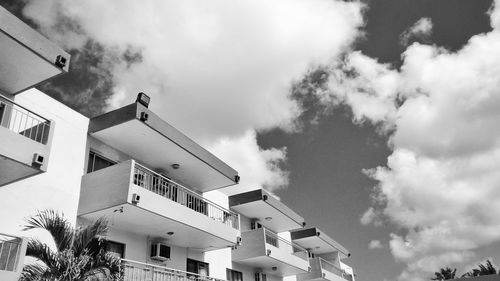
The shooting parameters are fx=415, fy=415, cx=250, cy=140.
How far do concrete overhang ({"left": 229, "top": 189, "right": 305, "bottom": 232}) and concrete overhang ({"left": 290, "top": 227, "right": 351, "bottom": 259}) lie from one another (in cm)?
270

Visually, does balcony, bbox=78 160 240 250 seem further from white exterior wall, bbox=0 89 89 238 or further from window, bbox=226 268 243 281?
window, bbox=226 268 243 281

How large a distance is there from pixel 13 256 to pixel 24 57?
505cm

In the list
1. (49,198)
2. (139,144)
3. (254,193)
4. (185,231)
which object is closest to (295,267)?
(254,193)

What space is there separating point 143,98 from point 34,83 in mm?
3927

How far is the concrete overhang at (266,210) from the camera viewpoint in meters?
23.1

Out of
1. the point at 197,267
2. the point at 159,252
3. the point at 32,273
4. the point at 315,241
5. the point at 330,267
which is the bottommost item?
the point at 32,273

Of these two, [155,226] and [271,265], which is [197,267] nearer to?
[155,226]

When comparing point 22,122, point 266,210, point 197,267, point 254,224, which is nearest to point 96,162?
point 22,122

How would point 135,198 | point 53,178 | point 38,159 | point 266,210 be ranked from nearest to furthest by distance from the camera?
point 38,159 → point 53,178 → point 135,198 → point 266,210

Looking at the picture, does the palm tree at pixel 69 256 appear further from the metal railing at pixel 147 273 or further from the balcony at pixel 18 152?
the metal railing at pixel 147 273

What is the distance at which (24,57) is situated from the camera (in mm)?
10758

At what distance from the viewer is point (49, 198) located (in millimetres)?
11922

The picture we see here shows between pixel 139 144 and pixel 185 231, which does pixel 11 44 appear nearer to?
pixel 139 144

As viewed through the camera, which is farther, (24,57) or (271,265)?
(271,265)
